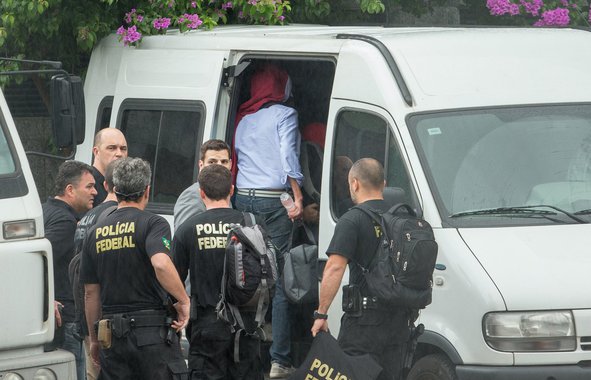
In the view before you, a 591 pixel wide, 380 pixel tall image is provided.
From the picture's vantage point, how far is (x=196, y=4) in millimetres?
10914

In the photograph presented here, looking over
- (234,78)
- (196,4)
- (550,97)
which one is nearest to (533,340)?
(550,97)

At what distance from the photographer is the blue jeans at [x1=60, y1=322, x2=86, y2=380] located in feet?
24.5

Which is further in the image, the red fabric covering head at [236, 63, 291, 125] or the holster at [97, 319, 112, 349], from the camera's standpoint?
the red fabric covering head at [236, 63, 291, 125]

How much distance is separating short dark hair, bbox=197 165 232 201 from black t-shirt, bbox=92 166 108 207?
56.6 inches

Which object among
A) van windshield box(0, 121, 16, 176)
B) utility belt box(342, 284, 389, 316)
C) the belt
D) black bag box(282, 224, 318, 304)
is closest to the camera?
van windshield box(0, 121, 16, 176)

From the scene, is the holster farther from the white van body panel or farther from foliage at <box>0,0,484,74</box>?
foliage at <box>0,0,484,74</box>

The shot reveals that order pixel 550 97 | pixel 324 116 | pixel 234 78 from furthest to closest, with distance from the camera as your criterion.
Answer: pixel 324 116, pixel 234 78, pixel 550 97

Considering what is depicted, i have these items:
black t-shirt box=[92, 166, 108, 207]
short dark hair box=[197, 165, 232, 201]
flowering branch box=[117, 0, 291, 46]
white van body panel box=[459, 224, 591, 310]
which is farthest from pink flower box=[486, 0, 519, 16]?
short dark hair box=[197, 165, 232, 201]

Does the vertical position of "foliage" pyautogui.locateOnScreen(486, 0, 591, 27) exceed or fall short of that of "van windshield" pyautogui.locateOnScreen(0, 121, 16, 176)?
it falls short

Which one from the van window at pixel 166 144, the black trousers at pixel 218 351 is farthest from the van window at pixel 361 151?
the van window at pixel 166 144

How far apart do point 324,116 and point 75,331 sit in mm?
3327

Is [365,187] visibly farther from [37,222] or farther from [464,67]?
[37,222]

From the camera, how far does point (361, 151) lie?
26.2 ft

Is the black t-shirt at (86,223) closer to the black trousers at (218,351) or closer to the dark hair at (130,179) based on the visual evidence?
the dark hair at (130,179)
